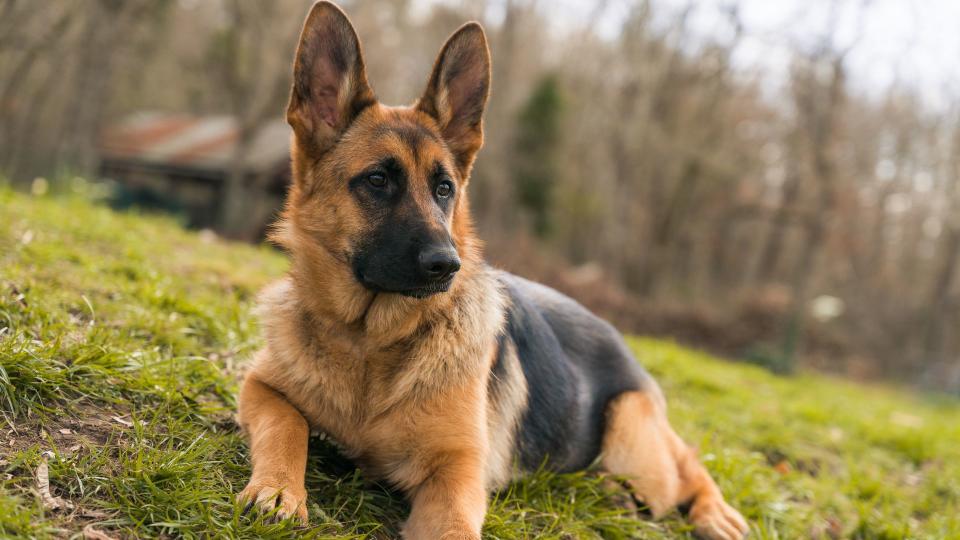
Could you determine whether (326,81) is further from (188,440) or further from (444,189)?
(188,440)

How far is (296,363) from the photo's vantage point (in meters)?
3.51

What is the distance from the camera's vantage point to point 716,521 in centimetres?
429

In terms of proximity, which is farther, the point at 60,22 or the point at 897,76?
the point at 897,76

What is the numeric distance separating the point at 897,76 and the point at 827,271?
2095 centimetres

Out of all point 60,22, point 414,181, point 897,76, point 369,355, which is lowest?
point 369,355

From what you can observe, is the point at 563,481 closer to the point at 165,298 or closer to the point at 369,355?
the point at 369,355

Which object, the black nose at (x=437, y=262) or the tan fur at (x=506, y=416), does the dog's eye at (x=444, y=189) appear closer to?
the black nose at (x=437, y=262)

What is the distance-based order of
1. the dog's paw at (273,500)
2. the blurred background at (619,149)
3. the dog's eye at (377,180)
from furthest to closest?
the blurred background at (619,149) < the dog's eye at (377,180) < the dog's paw at (273,500)

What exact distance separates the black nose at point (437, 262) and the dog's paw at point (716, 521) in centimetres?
235

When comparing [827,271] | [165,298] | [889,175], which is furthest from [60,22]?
[827,271]

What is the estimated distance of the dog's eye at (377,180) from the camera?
3617mm

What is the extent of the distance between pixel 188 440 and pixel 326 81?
1.98 metres

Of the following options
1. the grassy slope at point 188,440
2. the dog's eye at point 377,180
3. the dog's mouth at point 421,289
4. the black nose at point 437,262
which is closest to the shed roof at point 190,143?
the grassy slope at point 188,440

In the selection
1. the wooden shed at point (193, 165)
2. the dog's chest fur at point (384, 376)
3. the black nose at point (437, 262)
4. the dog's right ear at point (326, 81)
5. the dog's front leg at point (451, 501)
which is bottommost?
the wooden shed at point (193, 165)
